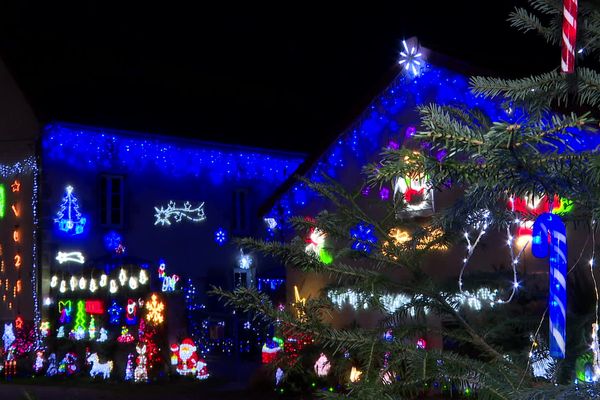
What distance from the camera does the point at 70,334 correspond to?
62.7 ft

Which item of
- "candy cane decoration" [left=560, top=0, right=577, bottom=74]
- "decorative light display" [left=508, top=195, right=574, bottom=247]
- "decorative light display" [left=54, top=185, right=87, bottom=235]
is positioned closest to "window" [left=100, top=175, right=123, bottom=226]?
"decorative light display" [left=54, top=185, right=87, bottom=235]

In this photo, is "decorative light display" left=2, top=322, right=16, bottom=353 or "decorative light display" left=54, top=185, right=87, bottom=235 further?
"decorative light display" left=54, top=185, right=87, bottom=235

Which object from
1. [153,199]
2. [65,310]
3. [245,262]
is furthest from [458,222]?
[245,262]

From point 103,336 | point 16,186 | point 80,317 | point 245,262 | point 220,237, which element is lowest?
point 103,336

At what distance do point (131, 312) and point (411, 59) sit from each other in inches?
394

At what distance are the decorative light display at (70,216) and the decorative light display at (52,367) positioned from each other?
3.81 meters

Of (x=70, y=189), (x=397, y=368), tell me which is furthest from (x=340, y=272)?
(x=70, y=189)

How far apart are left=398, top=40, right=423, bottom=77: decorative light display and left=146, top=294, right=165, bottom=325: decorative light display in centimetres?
911

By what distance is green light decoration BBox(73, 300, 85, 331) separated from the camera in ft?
61.9

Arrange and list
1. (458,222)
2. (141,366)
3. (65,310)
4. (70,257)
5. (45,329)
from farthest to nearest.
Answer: (70,257)
(45,329)
(65,310)
(141,366)
(458,222)

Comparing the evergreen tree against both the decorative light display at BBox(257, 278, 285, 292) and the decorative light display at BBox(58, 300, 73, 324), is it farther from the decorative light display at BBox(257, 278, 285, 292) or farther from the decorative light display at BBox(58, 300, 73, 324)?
the decorative light display at BBox(257, 278, 285, 292)

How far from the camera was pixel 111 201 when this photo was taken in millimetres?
21891

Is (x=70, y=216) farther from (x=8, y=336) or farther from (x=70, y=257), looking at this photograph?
(x=8, y=336)

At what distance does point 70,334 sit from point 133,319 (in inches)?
95.9
